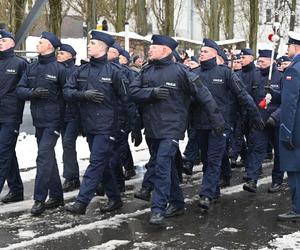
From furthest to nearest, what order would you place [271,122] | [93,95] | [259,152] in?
[259,152] → [271,122] → [93,95]

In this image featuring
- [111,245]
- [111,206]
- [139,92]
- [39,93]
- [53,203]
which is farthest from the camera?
[53,203]

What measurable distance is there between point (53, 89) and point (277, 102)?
316cm

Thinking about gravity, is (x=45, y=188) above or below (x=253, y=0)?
below

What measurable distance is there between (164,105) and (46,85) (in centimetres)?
149

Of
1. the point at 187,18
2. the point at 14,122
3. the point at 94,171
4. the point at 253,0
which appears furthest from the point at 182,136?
the point at 187,18

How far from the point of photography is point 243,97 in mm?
8312

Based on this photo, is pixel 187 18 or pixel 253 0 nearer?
pixel 253 0

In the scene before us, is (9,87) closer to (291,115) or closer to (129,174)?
(129,174)

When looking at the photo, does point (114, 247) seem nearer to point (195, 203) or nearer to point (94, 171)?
point (94, 171)

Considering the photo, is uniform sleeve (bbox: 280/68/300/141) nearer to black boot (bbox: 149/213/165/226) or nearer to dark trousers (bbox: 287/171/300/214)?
dark trousers (bbox: 287/171/300/214)

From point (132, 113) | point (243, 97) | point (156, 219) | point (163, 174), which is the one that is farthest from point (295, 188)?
point (132, 113)

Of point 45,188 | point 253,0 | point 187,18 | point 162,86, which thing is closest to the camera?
point 162,86

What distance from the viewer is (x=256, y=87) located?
33.1 feet

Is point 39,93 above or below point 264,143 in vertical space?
above
